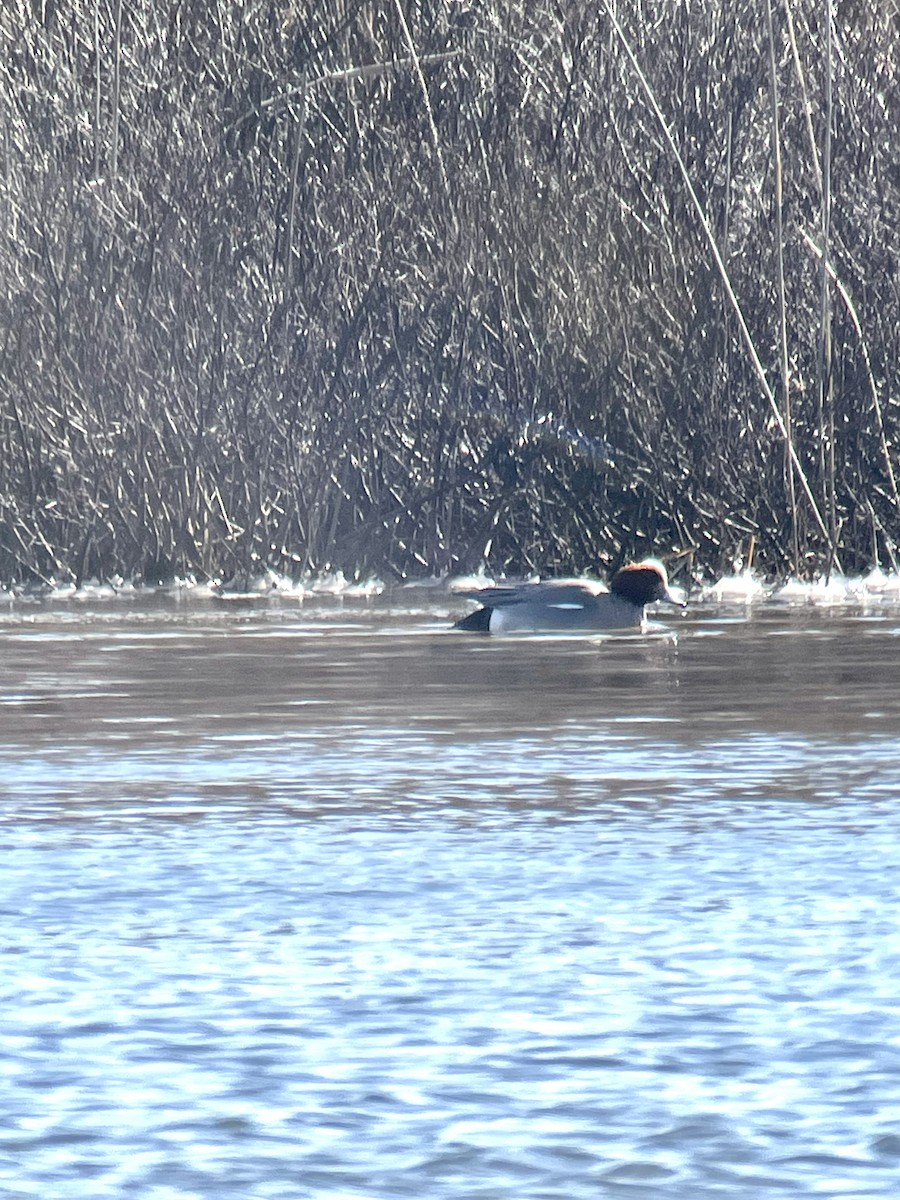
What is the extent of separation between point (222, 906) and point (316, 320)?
11035 mm

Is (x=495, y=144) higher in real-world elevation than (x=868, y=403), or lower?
higher

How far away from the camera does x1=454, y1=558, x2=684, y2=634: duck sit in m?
13.8

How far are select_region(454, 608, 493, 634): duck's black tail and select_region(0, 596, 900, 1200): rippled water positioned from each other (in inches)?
110

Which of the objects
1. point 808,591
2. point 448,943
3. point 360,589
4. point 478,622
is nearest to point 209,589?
point 360,589

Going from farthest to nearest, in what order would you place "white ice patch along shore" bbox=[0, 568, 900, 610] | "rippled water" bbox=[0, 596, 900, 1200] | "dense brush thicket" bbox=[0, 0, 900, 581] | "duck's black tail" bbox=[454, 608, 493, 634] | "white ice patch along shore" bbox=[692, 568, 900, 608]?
"dense brush thicket" bbox=[0, 0, 900, 581] < "white ice patch along shore" bbox=[0, 568, 900, 610] < "white ice patch along shore" bbox=[692, 568, 900, 608] < "duck's black tail" bbox=[454, 608, 493, 634] < "rippled water" bbox=[0, 596, 900, 1200]

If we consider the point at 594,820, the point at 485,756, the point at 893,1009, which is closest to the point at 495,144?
the point at 485,756

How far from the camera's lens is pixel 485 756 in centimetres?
893

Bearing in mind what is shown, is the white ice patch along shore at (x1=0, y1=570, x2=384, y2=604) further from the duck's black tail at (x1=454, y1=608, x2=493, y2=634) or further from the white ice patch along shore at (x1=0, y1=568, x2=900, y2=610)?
the duck's black tail at (x1=454, y1=608, x2=493, y2=634)

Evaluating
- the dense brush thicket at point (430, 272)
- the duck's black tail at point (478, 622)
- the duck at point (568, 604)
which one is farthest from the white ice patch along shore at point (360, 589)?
the duck's black tail at point (478, 622)

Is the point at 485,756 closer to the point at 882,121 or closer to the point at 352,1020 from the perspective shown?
the point at 352,1020

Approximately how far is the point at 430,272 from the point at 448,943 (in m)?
11.5

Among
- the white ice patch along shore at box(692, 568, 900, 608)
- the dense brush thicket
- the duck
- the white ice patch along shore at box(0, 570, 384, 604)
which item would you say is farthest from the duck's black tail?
the dense brush thicket

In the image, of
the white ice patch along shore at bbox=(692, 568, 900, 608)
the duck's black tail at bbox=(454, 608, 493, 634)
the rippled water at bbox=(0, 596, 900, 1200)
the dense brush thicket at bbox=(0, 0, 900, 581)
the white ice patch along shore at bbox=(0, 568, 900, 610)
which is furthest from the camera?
the dense brush thicket at bbox=(0, 0, 900, 581)

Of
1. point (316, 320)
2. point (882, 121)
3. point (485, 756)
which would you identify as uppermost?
point (882, 121)
